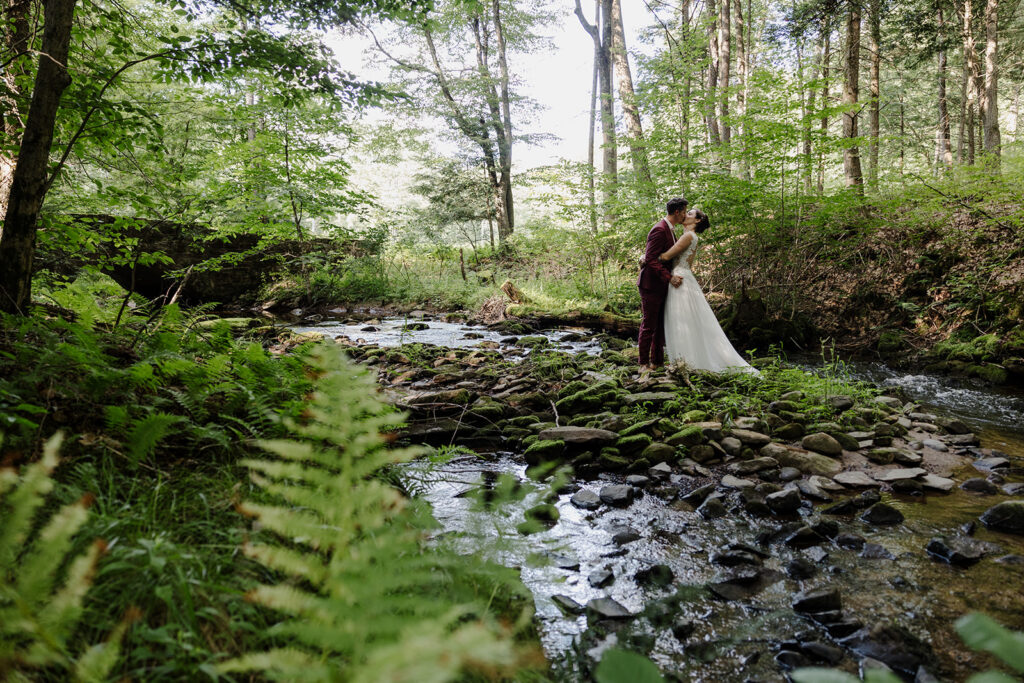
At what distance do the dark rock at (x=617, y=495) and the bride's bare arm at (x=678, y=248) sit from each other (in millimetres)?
4290

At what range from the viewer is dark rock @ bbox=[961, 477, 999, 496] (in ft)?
12.8

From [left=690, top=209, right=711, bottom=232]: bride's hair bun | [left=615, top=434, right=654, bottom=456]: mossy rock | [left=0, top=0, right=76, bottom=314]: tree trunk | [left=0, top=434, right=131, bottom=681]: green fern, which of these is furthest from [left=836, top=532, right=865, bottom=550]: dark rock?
[left=0, top=0, right=76, bottom=314]: tree trunk

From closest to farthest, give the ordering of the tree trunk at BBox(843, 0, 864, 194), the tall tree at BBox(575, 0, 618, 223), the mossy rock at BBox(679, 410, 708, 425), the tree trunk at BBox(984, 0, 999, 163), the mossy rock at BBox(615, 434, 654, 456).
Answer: the mossy rock at BBox(615, 434, 654, 456), the mossy rock at BBox(679, 410, 708, 425), the tree trunk at BBox(843, 0, 864, 194), the tree trunk at BBox(984, 0, 999, 163), the tall tree at BBox(575, 0, 618, 223)

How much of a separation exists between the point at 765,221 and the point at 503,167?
1367 cm

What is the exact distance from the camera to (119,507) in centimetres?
220

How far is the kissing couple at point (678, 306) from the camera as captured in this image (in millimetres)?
7289

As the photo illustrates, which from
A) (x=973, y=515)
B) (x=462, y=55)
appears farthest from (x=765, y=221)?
(x=462, y=55)

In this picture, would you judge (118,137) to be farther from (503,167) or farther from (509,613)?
(503,167)

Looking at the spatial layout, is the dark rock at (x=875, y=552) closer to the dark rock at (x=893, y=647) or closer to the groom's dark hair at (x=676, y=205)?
the dark rock at (x=893, y=647)

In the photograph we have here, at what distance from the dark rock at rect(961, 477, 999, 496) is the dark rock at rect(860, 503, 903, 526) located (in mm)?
987

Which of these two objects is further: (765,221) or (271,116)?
(271,116)

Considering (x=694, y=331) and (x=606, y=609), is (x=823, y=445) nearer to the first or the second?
(x=694, y=331)

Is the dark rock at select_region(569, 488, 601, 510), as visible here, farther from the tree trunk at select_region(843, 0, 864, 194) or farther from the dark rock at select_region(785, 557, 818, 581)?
the tree trunk at select_region(843, 0, 864, 194)

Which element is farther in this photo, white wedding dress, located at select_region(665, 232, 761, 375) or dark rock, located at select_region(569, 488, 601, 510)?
white wedding dress, located at select_region(665, 232, 761, 375)
